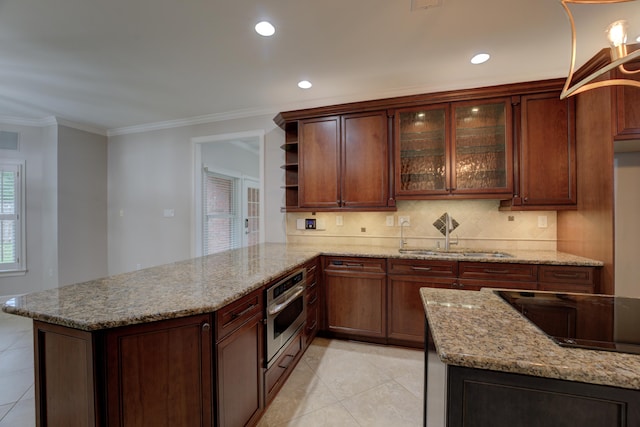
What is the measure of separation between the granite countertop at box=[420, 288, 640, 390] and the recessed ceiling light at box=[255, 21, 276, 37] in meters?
2.14

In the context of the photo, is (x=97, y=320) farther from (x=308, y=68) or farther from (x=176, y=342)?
(x=308, y=68)

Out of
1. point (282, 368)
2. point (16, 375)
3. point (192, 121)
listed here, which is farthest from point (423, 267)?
point (192, 121)

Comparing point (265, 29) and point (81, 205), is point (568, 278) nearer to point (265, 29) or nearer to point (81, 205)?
point (265, 29)

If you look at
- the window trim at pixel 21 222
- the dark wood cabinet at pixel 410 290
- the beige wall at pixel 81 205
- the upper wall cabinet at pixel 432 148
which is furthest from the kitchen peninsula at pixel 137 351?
the window trim at pixel 21 222

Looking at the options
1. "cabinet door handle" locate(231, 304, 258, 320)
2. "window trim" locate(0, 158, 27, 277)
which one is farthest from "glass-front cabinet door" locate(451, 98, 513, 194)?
"window trim" locate(0, 158, 27, 277)

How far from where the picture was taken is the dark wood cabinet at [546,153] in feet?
7.99

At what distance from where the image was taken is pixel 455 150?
2695 mm

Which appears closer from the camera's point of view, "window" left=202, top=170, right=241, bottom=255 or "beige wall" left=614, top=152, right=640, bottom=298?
"beige wall" left=614, top=152, right=640, bottom=298

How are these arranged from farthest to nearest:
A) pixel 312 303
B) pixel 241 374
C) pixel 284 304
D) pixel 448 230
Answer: pixel 448 230 → pixel 312 303 → pixel 284 304 → pixel 241 374

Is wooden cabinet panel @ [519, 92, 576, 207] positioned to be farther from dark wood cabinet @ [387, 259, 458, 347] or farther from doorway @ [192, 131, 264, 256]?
doorway @ [192, 131, 264, 256]

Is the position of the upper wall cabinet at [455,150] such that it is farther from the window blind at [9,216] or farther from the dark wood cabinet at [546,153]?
the window blind at [9,216]

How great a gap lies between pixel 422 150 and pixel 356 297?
1659 mm

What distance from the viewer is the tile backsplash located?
278cm

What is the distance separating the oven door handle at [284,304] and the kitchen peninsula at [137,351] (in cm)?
23
